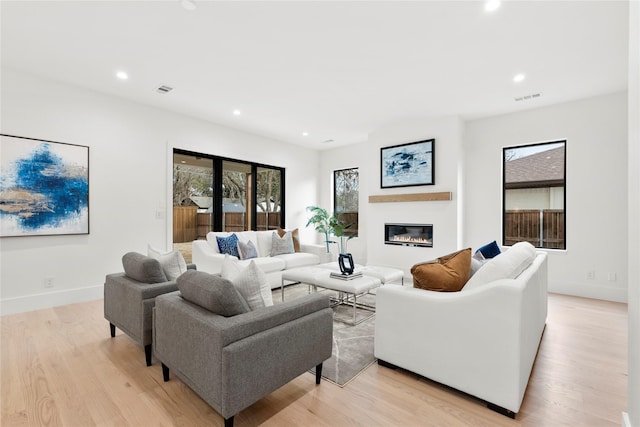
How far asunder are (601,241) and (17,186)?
7.18 m

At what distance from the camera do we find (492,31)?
2.61m

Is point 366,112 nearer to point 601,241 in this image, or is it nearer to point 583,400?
point 601,241

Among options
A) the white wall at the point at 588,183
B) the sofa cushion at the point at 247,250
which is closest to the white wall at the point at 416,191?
the white wall at the point at 588,183

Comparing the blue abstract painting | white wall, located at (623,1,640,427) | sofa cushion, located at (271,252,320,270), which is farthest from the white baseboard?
white wall, located at (623,1,640,427)

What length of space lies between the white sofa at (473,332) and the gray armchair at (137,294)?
1.68 metres

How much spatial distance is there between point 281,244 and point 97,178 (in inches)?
105

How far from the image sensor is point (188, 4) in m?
2.27

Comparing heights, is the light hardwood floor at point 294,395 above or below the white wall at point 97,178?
below

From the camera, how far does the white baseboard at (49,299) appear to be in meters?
3.32

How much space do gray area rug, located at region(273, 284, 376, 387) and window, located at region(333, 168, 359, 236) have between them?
11.2 feet

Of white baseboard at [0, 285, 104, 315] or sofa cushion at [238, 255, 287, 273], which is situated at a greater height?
sofa cushion at [238, 255, 287, 273]

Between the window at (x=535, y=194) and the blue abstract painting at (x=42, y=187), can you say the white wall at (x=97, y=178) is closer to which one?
the blue abstract painting at (x=42, y=187)

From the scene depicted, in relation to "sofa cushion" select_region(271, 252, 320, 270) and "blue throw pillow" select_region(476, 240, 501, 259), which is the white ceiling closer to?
"blue throw pillow" select_region(476, 240, 501, 259)

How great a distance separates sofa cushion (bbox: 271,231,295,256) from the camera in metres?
4.91
